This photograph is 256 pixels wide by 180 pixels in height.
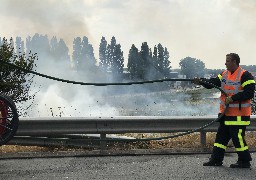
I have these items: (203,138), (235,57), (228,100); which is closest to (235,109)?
(228,100)

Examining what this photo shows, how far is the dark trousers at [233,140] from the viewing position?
6168mm

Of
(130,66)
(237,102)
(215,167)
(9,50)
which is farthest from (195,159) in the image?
(130,66)

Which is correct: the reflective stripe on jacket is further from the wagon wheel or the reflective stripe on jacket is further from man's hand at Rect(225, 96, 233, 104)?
the wagon wheel

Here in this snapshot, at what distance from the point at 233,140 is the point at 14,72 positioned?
Result: 2196cm

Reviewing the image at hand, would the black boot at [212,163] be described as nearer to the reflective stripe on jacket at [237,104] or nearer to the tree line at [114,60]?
the reflective stripe on jacket at [237,104]

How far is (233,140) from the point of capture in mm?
6332

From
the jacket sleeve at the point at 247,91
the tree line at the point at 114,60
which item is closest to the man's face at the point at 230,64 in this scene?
the jacket sleeve at the point at 247,91

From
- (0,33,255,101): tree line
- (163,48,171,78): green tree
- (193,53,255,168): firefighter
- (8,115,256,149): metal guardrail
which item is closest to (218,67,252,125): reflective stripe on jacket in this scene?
(193,53,255,168): firefighter

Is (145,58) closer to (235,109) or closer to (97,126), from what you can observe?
(97,126)

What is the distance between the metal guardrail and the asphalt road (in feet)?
1.32

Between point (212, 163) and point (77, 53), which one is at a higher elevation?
point (77, 53)

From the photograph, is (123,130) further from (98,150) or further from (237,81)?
(237,81)

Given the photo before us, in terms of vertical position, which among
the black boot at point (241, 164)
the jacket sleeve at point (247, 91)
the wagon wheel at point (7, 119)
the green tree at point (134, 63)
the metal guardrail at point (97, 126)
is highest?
the green tree at point (134, 63)

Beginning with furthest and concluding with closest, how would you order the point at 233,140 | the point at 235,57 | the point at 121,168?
1. the point at 235,57
2. the point at 233,140
3. the point at 121,168
